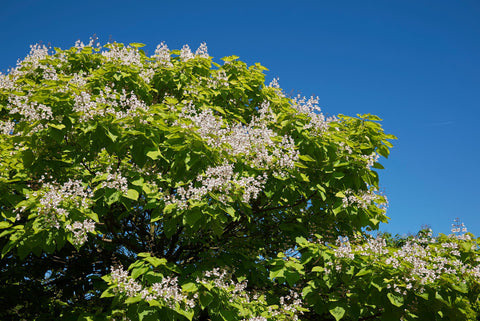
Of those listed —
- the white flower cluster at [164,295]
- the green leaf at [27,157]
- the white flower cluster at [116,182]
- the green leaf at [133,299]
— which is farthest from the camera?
the green leaf at [27,157]

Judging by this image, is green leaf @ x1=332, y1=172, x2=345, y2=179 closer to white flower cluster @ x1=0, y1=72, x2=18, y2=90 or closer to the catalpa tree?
the catalpa tree

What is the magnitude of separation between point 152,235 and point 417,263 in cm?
490

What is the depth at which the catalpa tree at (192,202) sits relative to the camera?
550cm

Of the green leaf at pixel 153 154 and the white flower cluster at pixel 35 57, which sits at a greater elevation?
the white flower cluster at pixel 35 57

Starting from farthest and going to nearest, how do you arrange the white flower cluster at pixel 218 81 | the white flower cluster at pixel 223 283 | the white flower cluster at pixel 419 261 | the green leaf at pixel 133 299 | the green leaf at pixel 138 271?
the white flower cluster at pixel 218 81 → the white flower cluster at pixel 223 283 → the white flower cluster at pixel 419 261 → the green leaf at pixel 138 271 → the green leaf at pixel 133 299

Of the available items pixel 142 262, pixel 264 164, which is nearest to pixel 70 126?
pixel 142 262

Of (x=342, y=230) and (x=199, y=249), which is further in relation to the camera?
(x=342, y=230)

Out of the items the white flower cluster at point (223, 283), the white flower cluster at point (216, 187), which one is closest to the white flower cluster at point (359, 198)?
the white flower cluster at point (216, 187)

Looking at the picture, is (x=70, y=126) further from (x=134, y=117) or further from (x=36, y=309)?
(x=36, y=309)

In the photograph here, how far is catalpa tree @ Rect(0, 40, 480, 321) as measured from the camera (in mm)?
5500

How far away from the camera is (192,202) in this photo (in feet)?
17.5

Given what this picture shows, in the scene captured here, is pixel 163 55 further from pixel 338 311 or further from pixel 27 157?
pixel 338 311

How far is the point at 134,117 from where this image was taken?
5.72 metres

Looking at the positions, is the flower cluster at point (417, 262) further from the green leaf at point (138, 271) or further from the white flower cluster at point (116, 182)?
the white flower cluster at point (116, 182)
